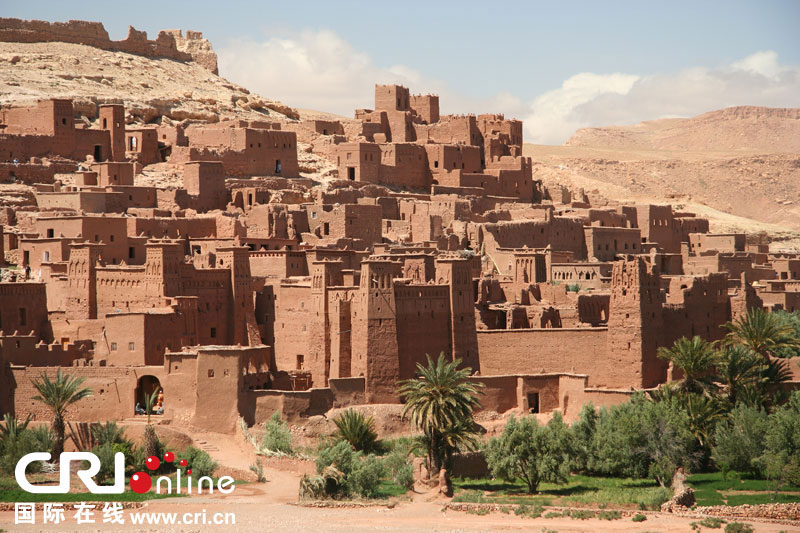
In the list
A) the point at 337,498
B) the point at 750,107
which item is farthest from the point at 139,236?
the point at 750,107

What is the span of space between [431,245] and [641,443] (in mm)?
16054

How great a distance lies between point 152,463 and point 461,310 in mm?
11435

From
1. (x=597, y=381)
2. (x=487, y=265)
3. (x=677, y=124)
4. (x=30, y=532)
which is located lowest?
(x=30, y=532)

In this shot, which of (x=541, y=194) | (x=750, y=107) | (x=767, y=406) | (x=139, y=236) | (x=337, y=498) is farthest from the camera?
(x=750, y=107)

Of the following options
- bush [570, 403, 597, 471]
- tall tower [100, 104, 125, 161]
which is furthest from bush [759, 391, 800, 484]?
tall tower [100, 104, 125, 161]

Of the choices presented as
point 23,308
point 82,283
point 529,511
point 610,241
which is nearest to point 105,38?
point 610,241

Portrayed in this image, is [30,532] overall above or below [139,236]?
below

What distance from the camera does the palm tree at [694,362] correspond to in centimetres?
4309

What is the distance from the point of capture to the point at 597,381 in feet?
149

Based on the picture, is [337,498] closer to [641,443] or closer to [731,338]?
[641,443]

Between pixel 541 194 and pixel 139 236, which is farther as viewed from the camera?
pixel 541 194

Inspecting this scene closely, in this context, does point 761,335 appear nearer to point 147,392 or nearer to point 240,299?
point 240,299

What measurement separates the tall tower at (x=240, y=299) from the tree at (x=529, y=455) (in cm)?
1022

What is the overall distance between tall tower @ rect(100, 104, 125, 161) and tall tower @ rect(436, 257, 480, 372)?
21.9 meters
